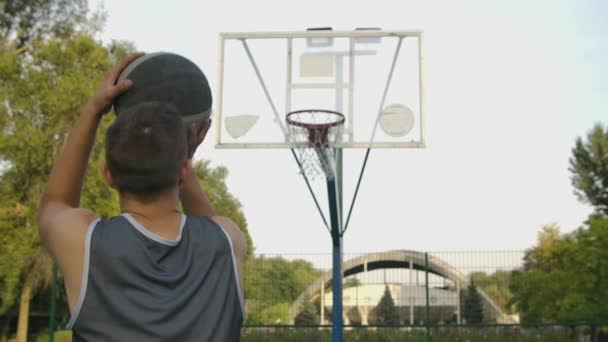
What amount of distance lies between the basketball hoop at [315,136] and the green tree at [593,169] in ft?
111

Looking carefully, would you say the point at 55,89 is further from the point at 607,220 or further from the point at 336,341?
the point at 607,220

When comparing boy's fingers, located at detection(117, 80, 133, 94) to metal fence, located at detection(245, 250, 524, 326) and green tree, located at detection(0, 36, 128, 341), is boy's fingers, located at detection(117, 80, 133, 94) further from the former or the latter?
green tree, located at detection(0, 36, 128, 341)

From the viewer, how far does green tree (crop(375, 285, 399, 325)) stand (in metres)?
12.2

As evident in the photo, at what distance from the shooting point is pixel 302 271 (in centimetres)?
1303

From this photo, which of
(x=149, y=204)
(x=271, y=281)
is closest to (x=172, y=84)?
(x=149, y=204)

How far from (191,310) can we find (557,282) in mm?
14136

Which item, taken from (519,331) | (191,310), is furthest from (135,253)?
(519,331)

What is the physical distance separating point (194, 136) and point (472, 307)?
11940mm

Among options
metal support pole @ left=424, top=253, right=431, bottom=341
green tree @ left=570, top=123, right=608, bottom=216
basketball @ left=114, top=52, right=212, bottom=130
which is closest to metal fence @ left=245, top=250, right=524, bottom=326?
metal support pole @ left=424, top=253, right=431, bottom=341

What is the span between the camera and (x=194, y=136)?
160 centimetres

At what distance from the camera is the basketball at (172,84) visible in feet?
5.56

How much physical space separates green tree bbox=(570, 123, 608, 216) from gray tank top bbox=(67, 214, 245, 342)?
41115 millimetres

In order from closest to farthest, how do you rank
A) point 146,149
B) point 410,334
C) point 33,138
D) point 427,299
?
1. point 146,149
2. point 410,334
3. point 427,299
4. point 33,138

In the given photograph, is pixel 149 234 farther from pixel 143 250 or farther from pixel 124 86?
pixel 124 86
